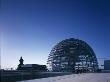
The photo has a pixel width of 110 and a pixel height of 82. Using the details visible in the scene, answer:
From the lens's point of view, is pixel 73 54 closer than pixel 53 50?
Yes

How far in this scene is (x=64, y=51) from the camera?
187 metres

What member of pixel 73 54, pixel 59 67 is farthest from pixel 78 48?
pixel 59 67

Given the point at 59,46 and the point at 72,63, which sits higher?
the point at 59,46

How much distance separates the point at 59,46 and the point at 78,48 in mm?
14557

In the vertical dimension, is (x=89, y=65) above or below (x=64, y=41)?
below

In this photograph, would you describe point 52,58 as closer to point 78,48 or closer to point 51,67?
point 51,67

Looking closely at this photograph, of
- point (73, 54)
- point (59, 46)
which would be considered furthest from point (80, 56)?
point (59, 46)

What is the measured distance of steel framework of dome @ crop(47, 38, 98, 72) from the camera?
601ft

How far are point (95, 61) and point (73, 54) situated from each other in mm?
18105

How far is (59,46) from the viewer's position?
630ft

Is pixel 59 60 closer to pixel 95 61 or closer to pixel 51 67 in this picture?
pixel 51 67

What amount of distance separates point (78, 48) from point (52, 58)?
65.6ft

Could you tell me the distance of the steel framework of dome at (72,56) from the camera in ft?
601

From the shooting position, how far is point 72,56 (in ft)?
603
